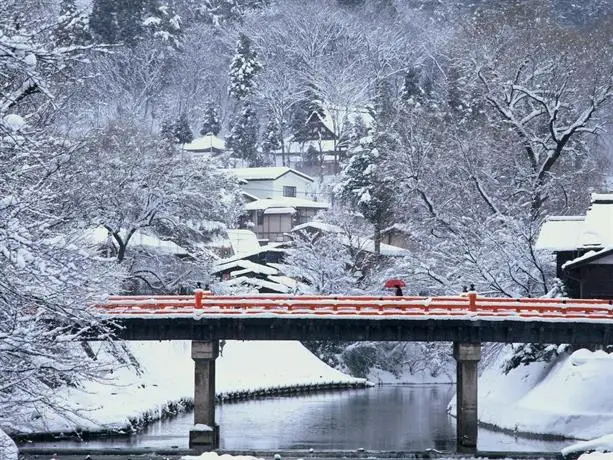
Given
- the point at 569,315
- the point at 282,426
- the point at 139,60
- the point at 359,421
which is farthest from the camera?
the point at 139,60

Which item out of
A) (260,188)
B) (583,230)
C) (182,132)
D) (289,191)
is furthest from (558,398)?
(182,132)

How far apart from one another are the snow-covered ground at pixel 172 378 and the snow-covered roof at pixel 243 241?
1669 cm

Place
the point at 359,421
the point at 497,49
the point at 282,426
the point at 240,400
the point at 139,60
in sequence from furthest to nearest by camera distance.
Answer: the point at 139,60 < the point at 497,49 < the point at 240,400 < the point at 359,421 < the point at 282,426

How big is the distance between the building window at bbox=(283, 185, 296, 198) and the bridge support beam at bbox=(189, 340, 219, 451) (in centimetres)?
6264

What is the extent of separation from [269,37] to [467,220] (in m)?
71.8

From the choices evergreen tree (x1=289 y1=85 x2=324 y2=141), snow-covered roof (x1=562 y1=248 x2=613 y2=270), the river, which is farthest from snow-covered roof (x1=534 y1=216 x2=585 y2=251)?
evergreen tree (x1=289 y1=85 x2=324 y2=141)

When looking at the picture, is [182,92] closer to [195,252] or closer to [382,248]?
[382,248]

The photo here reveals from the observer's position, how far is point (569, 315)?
40.1 metres

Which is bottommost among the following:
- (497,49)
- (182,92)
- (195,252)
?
(195,252)

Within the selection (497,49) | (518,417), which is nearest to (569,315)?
(518,417)

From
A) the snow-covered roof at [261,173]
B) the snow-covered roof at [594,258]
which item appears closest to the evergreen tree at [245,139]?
the snow-covered roof at [261,173]

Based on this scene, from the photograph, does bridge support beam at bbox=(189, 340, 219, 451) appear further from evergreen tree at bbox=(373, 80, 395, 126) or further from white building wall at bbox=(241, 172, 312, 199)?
white building wall at bbox=(241, 172, 312, 199)

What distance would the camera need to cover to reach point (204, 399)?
40.3m

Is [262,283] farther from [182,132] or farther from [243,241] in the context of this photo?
[182,132]
